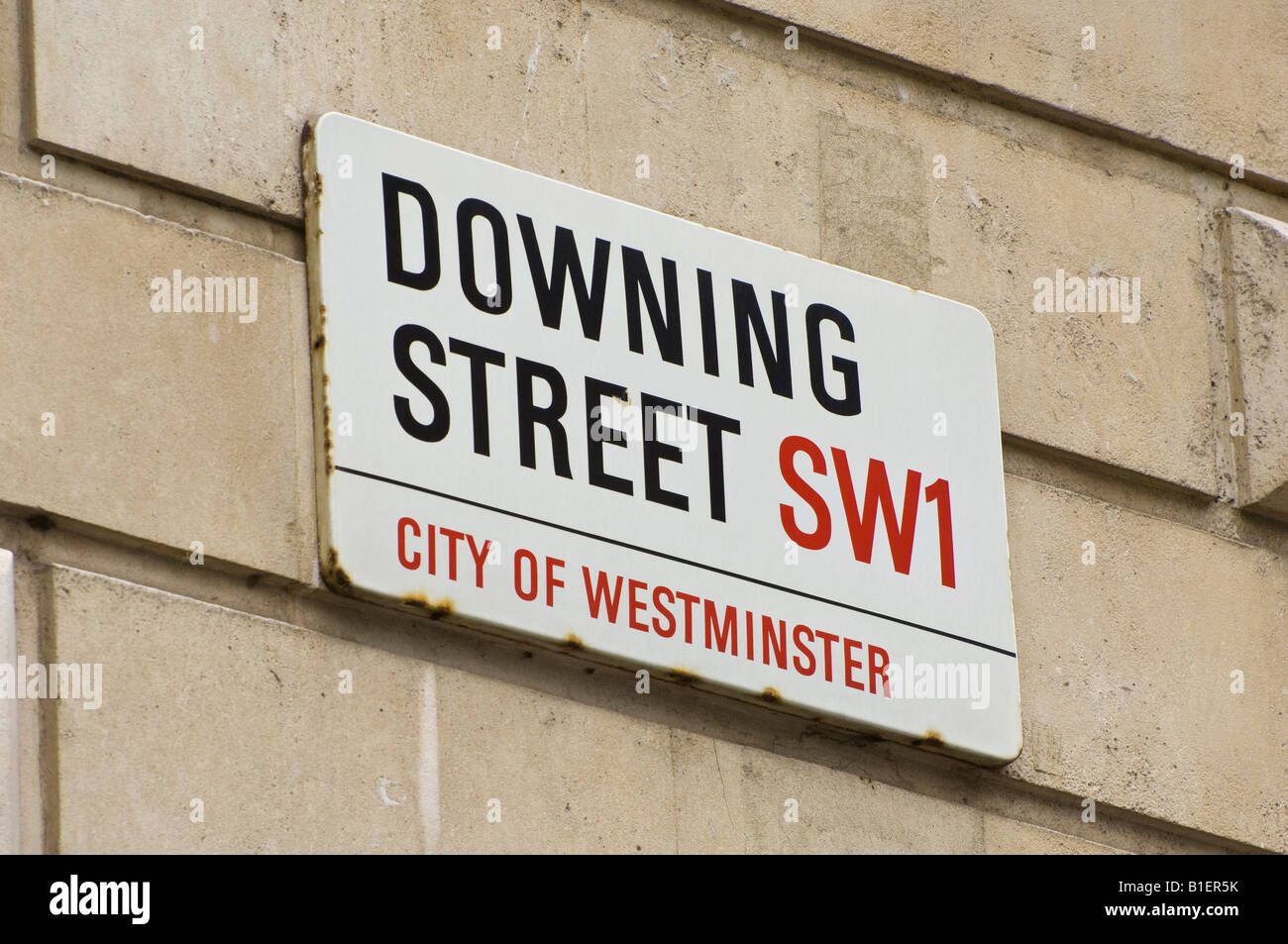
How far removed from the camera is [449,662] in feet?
13.1

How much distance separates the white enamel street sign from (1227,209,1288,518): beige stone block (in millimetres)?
635

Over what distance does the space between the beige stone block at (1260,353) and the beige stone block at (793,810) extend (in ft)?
3.36

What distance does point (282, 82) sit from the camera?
13.6ft

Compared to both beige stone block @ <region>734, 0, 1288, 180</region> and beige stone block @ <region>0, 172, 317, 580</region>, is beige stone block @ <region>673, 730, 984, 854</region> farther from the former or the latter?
beige stone block @ <region>734, 0, 1288, 180</region>

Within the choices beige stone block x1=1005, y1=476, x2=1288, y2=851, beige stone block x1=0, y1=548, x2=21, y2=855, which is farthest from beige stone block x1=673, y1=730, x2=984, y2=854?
beige stone block x1=0, y1=548, x2=21, y2=855

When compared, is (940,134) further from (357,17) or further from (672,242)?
(357,17)

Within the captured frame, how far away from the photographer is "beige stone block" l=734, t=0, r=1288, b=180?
4863 millimetres

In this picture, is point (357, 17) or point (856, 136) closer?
point (357, 17)

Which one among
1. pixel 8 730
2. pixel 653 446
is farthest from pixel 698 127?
pixel 8 730

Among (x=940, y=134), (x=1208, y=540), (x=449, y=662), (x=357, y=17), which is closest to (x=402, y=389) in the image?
(x=449, y=662)

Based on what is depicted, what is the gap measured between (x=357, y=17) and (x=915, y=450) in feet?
4.02

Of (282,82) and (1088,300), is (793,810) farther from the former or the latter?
(282,82)

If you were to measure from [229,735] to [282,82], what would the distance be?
1086mm

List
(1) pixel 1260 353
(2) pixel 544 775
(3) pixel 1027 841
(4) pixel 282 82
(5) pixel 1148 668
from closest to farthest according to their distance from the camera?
1. (2) pixel 544 775
2. (4) pixel 282 82
3. (3) pixel 1027 841
4. (5) pixel 1148 668
5. (1) pixel 1260 353
